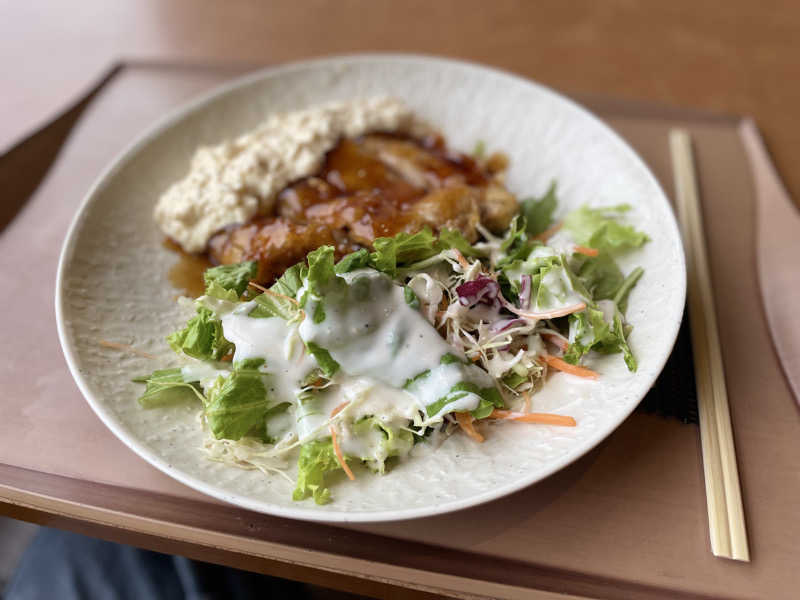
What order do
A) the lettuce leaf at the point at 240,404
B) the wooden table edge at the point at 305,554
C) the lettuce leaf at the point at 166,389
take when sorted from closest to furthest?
the wooden table edge at the point at 305,554, the lettuce leaf at the point at 240,404, the lettuce leaf at the point at 166,389

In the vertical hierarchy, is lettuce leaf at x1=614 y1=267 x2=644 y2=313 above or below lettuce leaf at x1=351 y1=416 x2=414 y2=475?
above

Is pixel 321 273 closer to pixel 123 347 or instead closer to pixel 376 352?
pixel 376 352

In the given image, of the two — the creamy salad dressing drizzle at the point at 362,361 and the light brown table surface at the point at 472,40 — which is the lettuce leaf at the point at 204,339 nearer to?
the creamy salad dressing drizzle at the point at 362,361

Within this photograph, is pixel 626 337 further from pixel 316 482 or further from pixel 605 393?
pixel 316 482

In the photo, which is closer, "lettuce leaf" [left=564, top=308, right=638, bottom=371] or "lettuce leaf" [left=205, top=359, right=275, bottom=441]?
"lettuce leaf" [left=205, top=359, right=275, bottom=441]

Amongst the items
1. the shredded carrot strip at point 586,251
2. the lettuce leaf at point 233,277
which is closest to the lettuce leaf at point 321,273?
the lettuce leaf at point 233,277

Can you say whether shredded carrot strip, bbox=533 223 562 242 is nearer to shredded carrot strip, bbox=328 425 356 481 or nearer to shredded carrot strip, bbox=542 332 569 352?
shredded carrot strip, bbox=542 332 569 352

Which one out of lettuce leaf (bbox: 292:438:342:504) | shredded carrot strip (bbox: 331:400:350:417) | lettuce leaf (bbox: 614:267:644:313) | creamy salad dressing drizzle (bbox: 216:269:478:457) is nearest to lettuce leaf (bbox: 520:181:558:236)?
lettuce leaf (bbox: 614:267:644:313)

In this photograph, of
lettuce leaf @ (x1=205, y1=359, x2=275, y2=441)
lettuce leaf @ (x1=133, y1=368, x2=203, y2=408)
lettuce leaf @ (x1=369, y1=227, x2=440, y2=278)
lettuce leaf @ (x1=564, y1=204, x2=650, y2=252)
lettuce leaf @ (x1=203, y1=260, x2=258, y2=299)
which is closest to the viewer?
lettuce leaf @ (x1=205, y1=359, x2=275, y2=441)

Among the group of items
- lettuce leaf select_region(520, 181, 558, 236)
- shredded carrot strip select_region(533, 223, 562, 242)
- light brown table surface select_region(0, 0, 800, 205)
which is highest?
light brown table surface select_region(0, 0, 800, 205)
